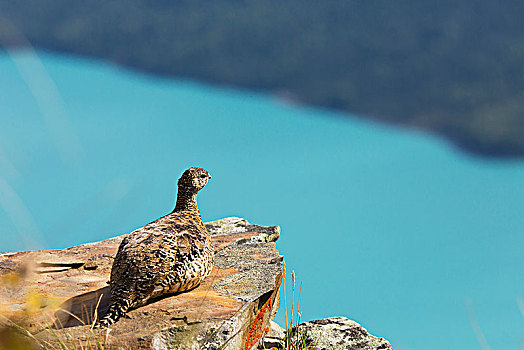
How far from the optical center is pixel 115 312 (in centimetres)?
426

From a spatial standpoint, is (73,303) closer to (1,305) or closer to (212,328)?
(1,305)

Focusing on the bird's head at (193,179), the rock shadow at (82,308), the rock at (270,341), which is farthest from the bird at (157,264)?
the rock at (270,341)

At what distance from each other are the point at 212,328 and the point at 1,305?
7.50ft

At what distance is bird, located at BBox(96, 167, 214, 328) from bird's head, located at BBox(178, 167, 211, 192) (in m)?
0.59

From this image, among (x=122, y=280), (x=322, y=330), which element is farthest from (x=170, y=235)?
(x=322, y=330)

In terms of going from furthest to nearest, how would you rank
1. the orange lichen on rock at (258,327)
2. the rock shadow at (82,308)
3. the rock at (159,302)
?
the orange lichen on rock at (258,327) < the rock shadow at (82,308) < the rock at (159,302)

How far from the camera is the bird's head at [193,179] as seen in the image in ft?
18.4

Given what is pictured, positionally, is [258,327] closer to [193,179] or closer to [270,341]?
[270,341]

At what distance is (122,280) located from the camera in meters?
4.30

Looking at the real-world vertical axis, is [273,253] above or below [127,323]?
above

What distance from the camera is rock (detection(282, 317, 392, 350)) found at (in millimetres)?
5637

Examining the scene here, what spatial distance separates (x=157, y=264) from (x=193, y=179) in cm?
149

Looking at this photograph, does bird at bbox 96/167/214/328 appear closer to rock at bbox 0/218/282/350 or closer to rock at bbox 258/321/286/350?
rock at bbox 0/218/282/350

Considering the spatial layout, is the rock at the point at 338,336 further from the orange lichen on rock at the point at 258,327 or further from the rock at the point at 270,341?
the orange lichen on rock at the point at 258,327
